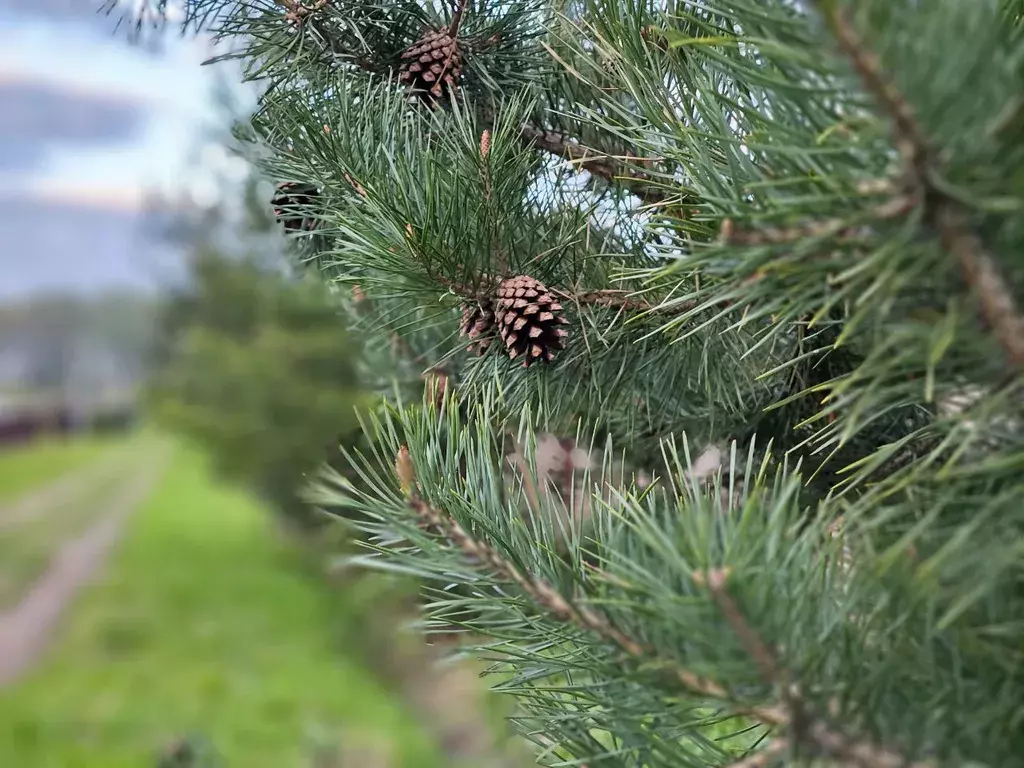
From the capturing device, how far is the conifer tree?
0.63ft

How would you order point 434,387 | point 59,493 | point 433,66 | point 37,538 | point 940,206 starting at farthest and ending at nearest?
point 59,493, point 37,538, point 433,66, point 434,387, point 940,206

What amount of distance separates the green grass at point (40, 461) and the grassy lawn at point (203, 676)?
3186 millimetres

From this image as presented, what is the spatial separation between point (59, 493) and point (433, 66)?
7215 millimetres

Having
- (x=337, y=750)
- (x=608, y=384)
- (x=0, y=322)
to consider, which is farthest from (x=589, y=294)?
(x=0, y=322)

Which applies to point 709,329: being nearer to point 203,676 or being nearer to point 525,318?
point 525,318

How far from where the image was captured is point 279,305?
107 inches

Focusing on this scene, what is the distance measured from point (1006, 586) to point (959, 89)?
14 centimetres

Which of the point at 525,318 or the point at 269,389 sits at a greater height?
the point at 525,318

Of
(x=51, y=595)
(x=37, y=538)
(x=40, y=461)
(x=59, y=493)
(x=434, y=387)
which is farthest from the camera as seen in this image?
(x=40, y=461)

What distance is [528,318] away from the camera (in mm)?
368

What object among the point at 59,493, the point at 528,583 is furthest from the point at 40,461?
the point at 528,583

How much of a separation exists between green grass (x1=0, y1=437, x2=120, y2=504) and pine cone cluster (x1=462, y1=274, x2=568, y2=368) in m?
6.88

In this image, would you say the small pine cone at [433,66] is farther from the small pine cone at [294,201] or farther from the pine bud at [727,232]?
the pine bud at [727,232]

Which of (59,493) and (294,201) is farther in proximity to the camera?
(59,493)
